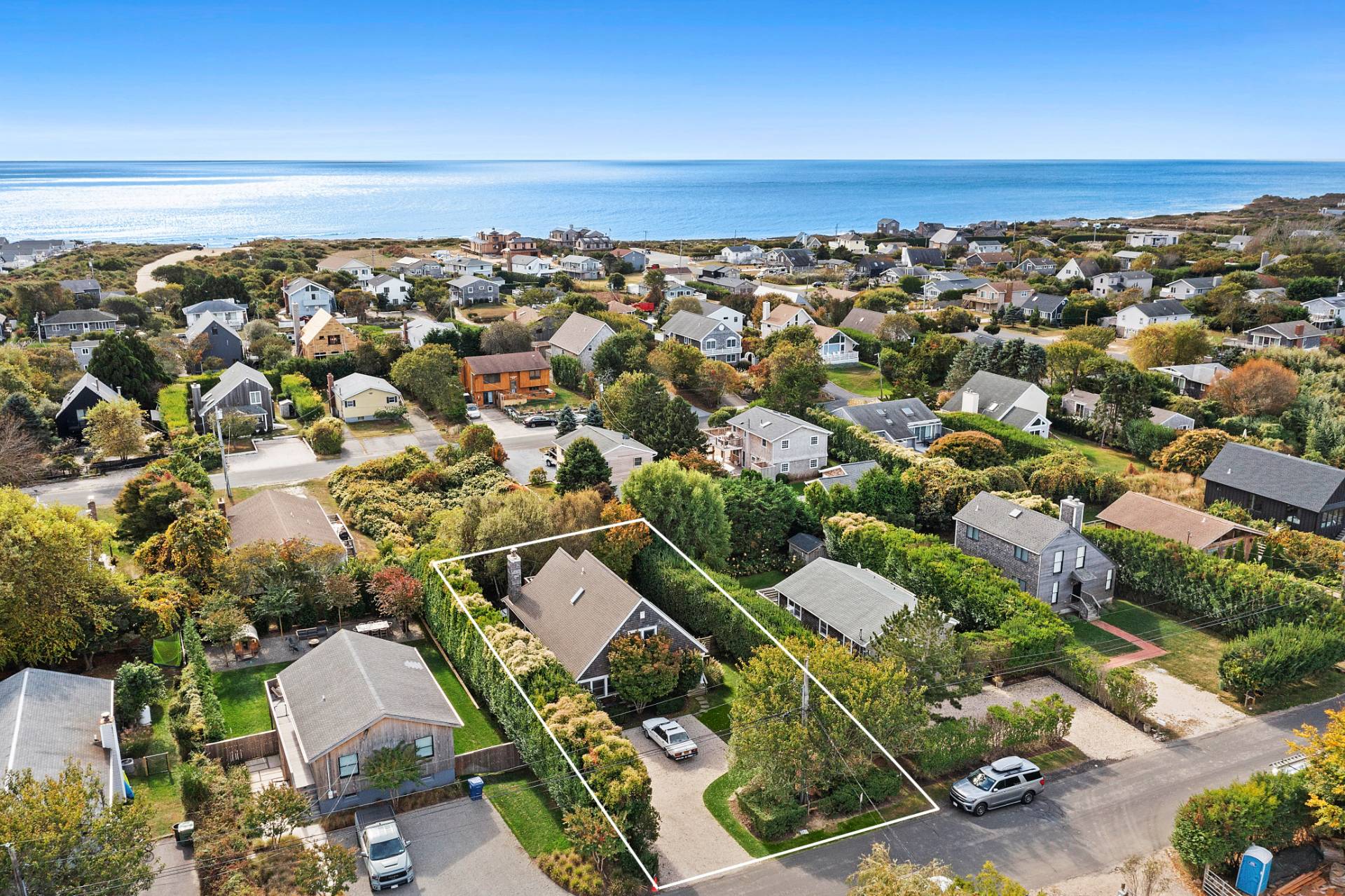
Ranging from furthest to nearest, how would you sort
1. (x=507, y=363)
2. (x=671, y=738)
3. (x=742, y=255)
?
(x=742, y=255), (x=507, y=363), (x=671, y=738)

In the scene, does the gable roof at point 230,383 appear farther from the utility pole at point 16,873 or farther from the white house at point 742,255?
the white house at point 742,255

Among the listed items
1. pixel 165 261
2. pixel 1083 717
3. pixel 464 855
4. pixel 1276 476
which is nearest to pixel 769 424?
pixel 1276 476

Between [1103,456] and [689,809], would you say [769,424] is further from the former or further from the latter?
[689,809]

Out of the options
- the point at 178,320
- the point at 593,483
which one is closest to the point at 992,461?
the point at 593,483

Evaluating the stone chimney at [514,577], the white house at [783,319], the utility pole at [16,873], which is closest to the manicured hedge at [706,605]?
the stone chimney at [514,577]

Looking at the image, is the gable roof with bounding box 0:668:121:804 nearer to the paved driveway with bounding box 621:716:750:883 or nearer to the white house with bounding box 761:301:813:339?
the paved driveway with bounding box 621:716:750:883
